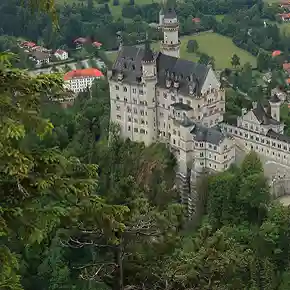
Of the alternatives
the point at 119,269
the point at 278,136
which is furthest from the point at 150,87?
the point at 119,269

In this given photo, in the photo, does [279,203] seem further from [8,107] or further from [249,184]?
[8,107]

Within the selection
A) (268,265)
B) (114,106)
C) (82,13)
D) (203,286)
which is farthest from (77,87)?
(203,286)

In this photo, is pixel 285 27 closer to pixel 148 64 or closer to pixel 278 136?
pixel 148 64

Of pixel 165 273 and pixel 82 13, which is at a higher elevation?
pixel 165 273

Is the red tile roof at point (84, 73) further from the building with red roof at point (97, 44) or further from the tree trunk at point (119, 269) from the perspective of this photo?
the tree trunk at point (119, 269)

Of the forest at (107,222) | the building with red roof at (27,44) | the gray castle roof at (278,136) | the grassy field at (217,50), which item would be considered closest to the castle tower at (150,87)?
the forest at (107,222)

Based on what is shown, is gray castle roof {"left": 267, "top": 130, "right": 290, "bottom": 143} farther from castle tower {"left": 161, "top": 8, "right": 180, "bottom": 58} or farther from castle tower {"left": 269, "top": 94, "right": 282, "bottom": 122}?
castle tower {"left": 161, "top": 8, "right": 180, "bottom": 58}

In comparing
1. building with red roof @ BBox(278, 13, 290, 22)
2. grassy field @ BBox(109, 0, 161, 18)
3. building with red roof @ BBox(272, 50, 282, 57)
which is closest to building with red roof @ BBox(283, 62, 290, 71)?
building with red roof @ BBox(272, 50, 282, 57)
